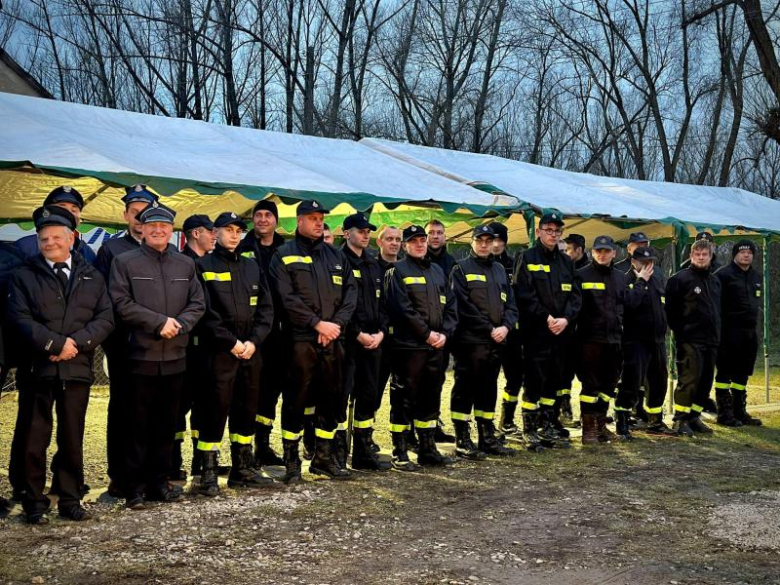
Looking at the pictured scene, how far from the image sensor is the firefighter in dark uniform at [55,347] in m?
5.13

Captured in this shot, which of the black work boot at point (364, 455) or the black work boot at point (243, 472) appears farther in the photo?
the black work boot at point (364, 455)

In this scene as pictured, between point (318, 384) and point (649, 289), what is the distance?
3.83 metres

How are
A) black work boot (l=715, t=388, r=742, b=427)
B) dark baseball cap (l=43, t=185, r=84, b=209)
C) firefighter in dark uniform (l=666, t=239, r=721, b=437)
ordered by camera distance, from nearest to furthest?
dark baseball cap (l=43, t=185, r=84, b=209), firefighter in dark uniform (l=666, t=239, r=721, b=437), black work boot (l=715, t=388, r=742, b=427)

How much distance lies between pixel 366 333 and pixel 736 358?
498 cm

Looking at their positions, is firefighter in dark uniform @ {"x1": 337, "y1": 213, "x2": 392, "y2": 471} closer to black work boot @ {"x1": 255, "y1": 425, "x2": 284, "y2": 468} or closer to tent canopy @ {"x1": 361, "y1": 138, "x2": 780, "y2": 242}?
black work boot @ {"x1": 255, "y1": 425, "x2": 284, "y2": 468}

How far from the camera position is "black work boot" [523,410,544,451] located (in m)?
8.02

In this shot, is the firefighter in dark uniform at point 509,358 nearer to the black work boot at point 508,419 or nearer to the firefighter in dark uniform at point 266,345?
the black work boot at point 508,419

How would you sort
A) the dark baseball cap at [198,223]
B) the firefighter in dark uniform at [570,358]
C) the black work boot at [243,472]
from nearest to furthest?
the dark baseball cap at [198,223]
the black work boot at [243,472]
the firefighter in dark uniform at [570,358]

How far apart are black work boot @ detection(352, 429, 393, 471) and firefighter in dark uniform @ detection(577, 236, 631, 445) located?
86.8 inches

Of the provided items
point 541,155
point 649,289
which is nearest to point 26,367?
point 649,289

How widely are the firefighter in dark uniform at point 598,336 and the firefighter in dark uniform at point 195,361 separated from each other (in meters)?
3.57

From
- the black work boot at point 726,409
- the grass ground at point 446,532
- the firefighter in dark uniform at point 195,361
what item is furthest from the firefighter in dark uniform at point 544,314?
the firefighter in dark uniform at point 195,361

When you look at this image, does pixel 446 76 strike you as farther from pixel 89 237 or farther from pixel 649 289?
pixel 649 289

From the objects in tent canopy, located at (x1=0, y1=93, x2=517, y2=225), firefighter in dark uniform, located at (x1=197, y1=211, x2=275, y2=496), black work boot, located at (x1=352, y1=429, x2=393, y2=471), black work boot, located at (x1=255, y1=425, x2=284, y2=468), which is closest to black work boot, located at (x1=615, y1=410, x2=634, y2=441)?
tent canopy, located at (x1=0, y1=93, x2=517, y2=225)
